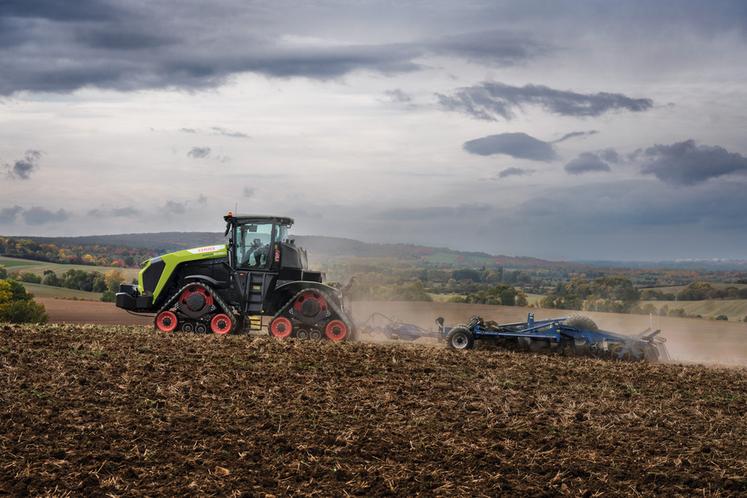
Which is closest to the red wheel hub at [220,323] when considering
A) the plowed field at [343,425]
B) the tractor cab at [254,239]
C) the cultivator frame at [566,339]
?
the tractor cab at [254,239]

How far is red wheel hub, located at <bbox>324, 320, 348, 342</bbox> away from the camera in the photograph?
18.4 m

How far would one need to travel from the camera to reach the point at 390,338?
818 inches

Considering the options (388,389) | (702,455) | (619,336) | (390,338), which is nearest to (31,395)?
(388,389)

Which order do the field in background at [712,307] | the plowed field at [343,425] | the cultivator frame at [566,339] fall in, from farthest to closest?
the field in background at [712,307] → the cultivator frame at [566,339] → the plowed field at [343,425]

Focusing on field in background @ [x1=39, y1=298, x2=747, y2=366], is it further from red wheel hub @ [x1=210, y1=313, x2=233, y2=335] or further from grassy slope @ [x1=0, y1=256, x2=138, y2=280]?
grassy slope @ [x1=0, y1=256, x2=138, y2=280]

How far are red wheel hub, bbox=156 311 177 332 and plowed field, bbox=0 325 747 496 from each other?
319 centimetres

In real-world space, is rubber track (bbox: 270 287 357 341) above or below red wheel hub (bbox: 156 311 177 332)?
above

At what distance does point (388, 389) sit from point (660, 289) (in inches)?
1066

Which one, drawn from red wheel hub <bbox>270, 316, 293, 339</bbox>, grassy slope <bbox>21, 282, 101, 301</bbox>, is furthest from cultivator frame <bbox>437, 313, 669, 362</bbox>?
grassy slope <bbox>21, 282, 101, 301</bbox>

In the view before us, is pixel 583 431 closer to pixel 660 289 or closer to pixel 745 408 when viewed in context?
pixel 745 408

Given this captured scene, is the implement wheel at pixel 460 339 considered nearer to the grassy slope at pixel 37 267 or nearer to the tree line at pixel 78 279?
the tree line at pixel 78 279

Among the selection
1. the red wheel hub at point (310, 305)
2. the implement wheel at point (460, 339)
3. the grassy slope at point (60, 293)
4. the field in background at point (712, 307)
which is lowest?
the grassy slope at point (60, 293)

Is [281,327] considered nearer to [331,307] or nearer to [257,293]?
[257,293]

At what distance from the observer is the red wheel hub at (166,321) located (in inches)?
739
